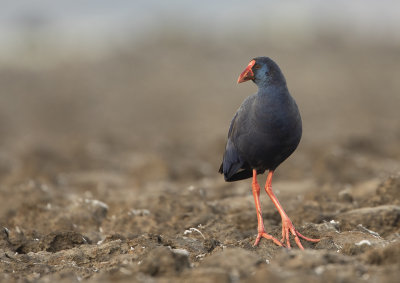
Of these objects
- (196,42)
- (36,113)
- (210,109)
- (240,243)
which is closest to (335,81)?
(210,109)

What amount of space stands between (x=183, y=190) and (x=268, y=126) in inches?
194

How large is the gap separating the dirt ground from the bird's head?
5.40ft

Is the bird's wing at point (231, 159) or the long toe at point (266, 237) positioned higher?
the bird's wing at point (231, 159)

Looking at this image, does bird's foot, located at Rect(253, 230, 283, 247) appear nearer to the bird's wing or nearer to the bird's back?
the bird's back

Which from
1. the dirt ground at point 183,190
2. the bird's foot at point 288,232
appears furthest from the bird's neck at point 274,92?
the dirt ground at point 183,190

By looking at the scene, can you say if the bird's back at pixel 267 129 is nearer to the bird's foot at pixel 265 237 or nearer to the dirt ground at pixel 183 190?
the bird's foot at pixel 265 237

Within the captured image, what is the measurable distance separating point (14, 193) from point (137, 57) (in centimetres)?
5900

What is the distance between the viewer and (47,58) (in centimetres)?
7875

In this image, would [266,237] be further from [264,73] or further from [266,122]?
[264,73]

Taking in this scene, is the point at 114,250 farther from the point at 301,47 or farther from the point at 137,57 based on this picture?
the point at 301,47

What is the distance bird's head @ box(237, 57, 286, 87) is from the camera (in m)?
7.05

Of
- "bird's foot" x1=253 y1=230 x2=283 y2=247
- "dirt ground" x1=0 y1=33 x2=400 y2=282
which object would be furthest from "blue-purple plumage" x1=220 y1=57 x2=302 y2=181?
"dirt ground" x1=0 y1=33 x2=400 y2=282

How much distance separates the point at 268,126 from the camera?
686cm

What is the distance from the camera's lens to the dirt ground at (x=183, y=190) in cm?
548
